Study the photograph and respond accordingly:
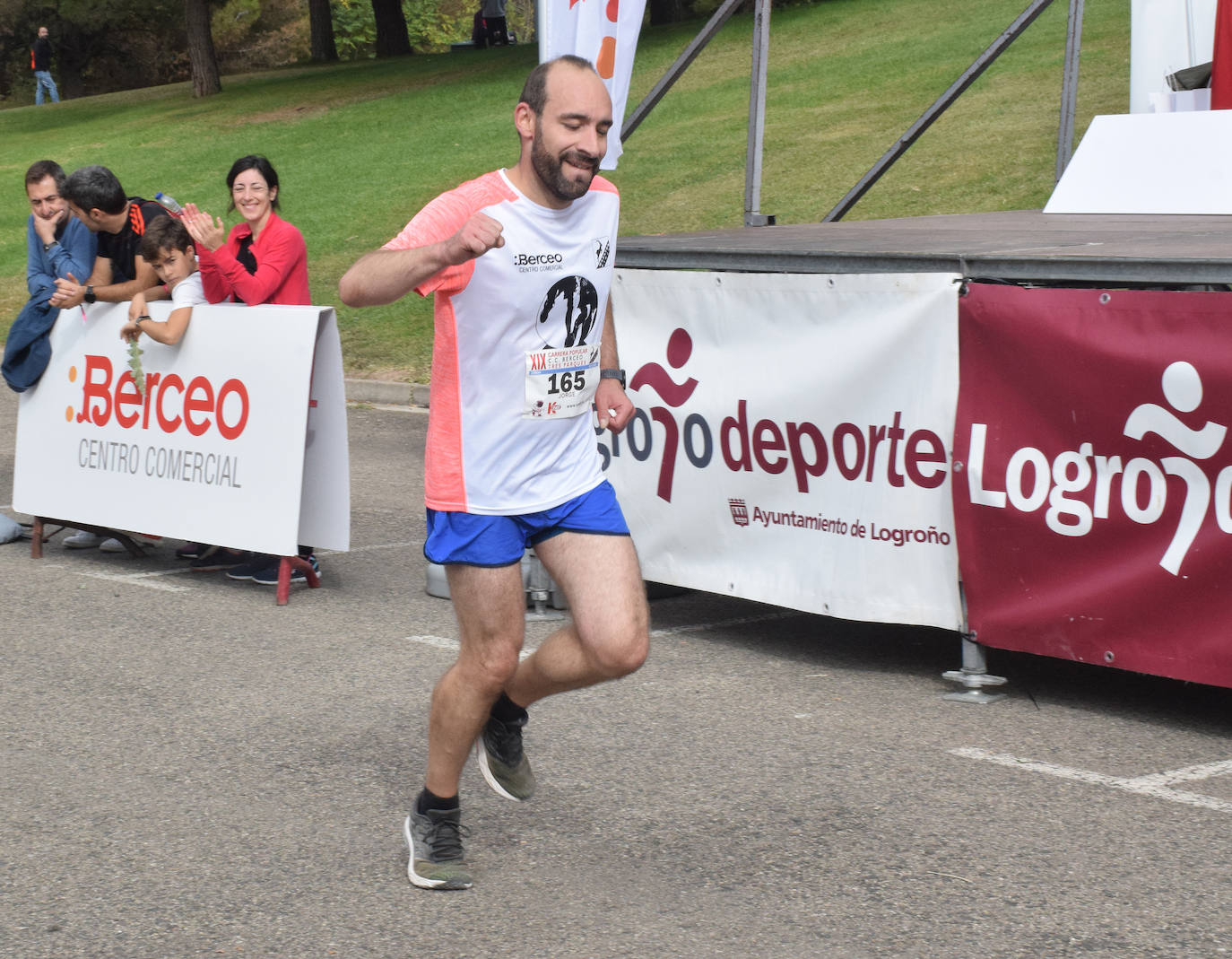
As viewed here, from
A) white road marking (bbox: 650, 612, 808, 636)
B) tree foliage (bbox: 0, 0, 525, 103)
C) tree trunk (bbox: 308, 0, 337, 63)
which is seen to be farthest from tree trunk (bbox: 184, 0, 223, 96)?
white road marking (bbox: 650, 612, 808, 636)

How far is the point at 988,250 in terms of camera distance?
5.96 m

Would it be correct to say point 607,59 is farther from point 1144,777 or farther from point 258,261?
point 1144,777

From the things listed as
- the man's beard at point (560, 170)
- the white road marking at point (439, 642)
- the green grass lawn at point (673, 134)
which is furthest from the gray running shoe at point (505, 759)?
the green grass lawn at point (673, 134)

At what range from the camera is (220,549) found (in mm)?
8383

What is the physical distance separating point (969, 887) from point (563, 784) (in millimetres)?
1339

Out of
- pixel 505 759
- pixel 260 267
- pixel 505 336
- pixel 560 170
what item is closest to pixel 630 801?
pixel 505 759

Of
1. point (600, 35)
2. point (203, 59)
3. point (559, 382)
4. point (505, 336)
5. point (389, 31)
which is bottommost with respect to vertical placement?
point (559, 382)

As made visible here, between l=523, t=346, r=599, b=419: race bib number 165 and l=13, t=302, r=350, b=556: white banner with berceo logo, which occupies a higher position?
l=523, t=346, r=599, b=419: race bib number 165

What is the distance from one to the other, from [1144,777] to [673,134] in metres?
20.1

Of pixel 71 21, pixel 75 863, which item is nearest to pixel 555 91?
pixel 75 863

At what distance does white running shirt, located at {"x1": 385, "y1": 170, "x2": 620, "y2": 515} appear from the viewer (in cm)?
403

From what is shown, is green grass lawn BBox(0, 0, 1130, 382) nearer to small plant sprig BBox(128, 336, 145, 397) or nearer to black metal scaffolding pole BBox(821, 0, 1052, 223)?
black metal scaffolding pole BBox(821, 0, 1052, 223)

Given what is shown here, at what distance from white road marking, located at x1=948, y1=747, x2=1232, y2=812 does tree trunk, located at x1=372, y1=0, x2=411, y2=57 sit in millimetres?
37887

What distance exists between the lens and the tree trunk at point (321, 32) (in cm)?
4097
